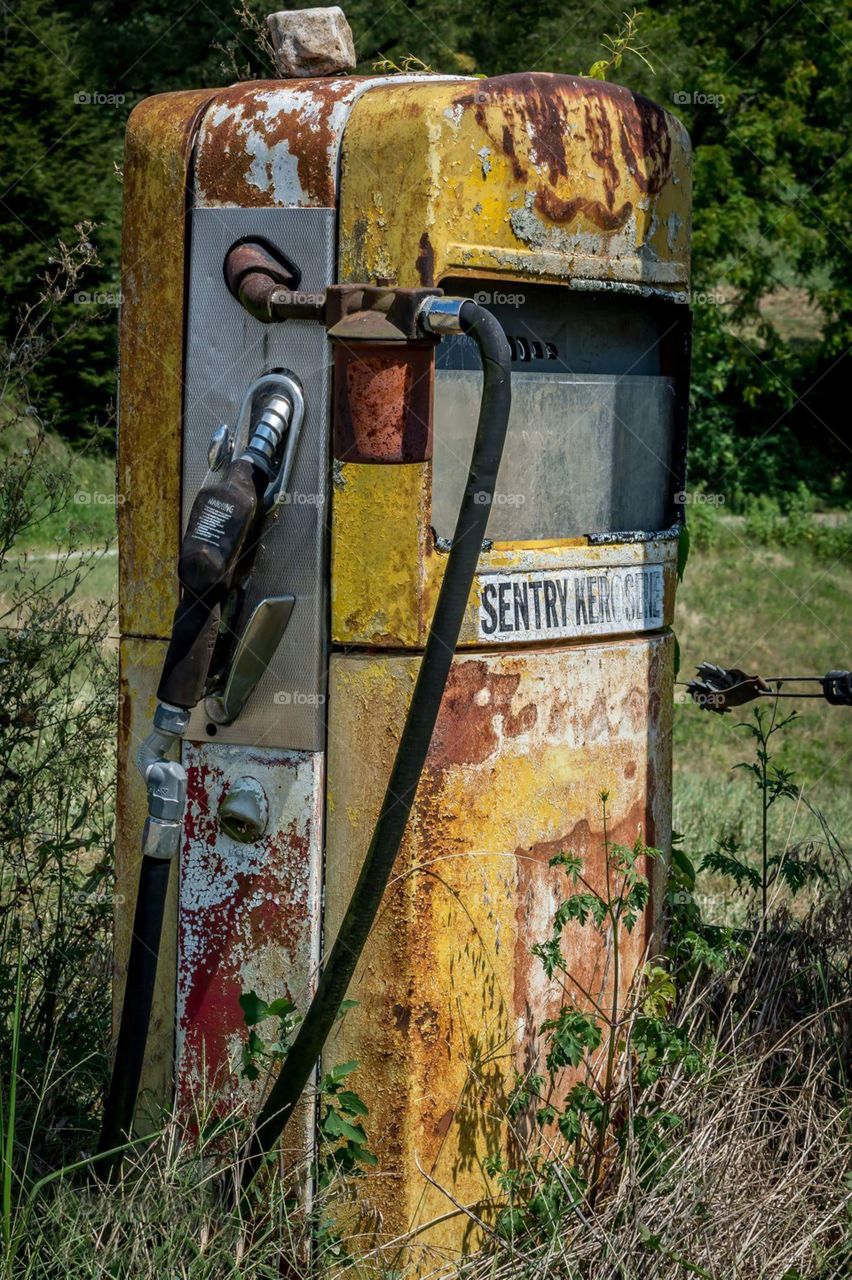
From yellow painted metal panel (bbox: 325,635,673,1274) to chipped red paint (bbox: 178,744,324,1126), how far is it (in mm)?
47

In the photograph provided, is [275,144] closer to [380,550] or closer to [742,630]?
[380,550]

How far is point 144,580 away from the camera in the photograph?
2.42 m

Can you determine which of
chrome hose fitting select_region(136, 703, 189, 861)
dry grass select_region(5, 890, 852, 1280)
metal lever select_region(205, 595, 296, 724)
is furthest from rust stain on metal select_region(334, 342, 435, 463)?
dry grass select_region(5, 890, 852, 1280)

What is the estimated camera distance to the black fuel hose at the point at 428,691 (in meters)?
2.02

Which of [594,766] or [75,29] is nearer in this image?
[594,766]

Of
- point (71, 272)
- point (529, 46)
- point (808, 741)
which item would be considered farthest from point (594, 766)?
point (529, 46)

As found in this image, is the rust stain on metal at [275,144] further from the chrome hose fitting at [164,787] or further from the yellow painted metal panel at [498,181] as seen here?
the chrome hose fitting at [164,787]

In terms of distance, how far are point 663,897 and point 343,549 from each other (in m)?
1.07

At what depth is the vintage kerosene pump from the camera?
2162mm

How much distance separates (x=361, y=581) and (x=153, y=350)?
0.54 meters

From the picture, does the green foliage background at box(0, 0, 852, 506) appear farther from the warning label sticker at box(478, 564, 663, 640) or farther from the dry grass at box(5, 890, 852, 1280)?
the dry grass at box(5, 890, 852, 1280)

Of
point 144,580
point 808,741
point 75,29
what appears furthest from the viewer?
point 75,29

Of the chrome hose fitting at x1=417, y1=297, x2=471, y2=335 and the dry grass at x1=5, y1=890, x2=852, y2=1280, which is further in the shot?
the dry grass at x1=5, y1=890, x2=852, y2=1280

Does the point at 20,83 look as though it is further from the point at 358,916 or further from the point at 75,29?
the point at 358,916
